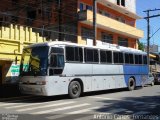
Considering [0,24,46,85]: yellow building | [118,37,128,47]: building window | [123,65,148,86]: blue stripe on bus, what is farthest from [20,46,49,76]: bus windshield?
[118,37,128,47]: building window

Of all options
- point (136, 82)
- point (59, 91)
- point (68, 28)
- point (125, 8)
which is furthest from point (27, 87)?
point (125, 8)

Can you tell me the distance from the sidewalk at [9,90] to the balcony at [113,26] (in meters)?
14.4

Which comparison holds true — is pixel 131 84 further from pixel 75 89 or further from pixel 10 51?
pixel 10 51

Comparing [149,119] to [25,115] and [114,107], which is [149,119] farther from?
[25,115]

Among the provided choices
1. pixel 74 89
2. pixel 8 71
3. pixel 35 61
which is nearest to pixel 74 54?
pixel 74 89

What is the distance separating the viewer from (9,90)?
19.5 metres

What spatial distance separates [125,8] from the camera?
43.2 meters

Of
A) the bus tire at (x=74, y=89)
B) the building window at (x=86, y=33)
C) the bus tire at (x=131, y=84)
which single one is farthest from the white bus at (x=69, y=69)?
the building window at (x=86, y=33)

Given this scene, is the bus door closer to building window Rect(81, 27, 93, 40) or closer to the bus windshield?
the bus windshield

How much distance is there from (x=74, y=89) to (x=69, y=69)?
1.28 m

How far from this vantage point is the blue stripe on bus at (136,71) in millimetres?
23172

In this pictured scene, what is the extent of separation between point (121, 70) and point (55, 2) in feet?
49.9

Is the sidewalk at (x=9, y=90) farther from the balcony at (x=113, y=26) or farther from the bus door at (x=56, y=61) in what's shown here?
the balcony at (x=113, y=26)

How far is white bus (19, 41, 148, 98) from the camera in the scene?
16.6 m
